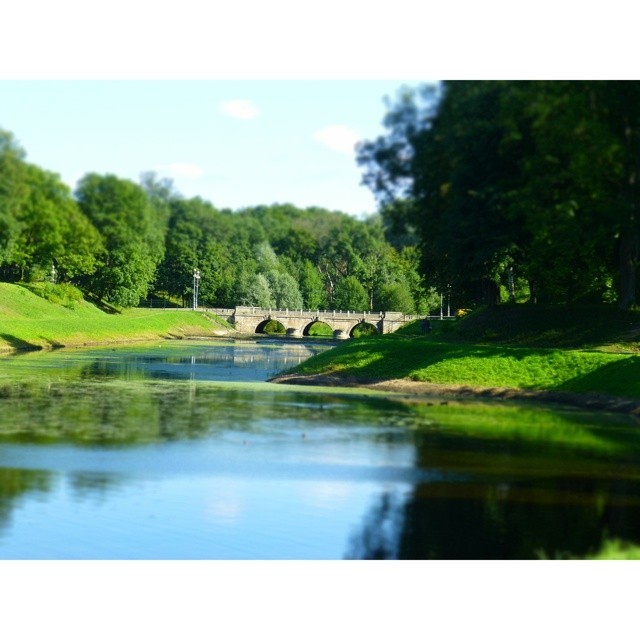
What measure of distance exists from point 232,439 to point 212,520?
35.1 ft

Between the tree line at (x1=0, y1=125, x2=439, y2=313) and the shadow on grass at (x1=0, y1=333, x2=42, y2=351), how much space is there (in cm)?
584

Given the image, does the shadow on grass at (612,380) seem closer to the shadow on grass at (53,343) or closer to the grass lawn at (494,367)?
the grass lawn at (494,367)

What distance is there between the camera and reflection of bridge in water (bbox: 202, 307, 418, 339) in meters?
148

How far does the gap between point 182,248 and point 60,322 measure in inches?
606

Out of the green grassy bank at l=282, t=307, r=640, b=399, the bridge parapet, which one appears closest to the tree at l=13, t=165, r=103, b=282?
the green grassy bank at l=282, t=307, r=640, b=399

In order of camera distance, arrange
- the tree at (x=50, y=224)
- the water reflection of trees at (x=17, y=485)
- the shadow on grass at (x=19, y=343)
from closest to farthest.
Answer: the water reflection of trees at (x=17, y=485)
the tree at (x=50, y=224)
the shadow on grass at (x=19, y=343)

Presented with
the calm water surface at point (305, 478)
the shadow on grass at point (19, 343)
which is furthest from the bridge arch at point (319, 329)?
the calm water surface at point (305, 478)

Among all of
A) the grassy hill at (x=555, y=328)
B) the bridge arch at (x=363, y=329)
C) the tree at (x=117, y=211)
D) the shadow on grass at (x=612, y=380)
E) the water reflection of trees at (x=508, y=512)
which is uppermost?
the tree at (x=117, y=211)

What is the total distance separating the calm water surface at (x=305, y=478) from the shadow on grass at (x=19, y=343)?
3617cm

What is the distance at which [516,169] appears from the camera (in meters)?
36.9

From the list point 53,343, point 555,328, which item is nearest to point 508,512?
point 555,328

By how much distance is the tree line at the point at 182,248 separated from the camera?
44094 mm

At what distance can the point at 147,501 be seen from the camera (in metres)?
21.5

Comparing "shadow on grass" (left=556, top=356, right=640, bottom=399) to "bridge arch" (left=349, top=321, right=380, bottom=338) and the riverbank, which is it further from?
"bridge arch" (left=349, top=321, right=380, bottom=338)
